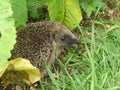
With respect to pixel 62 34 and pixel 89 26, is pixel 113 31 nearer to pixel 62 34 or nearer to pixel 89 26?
pixel 89 26

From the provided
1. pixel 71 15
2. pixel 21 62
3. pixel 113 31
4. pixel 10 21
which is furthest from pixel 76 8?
pixel 10 21

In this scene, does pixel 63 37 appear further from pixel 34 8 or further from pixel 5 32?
pixel 5 32

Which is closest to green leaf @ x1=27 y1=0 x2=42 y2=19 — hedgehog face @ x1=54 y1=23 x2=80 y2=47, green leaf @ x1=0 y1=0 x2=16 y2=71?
hedgehog face @ x1=54 y1=23 x2=80 y2=47

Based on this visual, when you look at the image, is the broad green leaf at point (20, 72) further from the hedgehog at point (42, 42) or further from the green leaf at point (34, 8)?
the green leaf at point (34, 8)

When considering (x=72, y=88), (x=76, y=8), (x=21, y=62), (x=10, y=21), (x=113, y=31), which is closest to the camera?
(x=10, y=21)

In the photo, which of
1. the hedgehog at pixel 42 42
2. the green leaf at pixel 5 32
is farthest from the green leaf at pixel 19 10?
the green leaf at pixel 5 32

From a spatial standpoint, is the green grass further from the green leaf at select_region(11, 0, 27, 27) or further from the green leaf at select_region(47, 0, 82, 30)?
the green leaf at select_region(11, 0, 27, 27)
